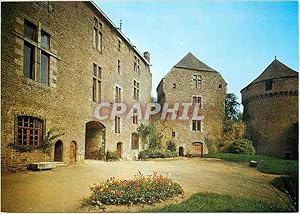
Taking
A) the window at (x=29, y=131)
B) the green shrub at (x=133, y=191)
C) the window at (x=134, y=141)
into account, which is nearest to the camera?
the green shrub at (x=133, y=191)

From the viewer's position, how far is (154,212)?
3299mm

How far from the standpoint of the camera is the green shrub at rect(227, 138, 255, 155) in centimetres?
434

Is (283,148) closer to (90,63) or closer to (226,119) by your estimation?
(226,119)

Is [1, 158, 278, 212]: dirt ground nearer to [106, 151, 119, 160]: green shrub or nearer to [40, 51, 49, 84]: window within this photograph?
[106, 151, 119, 160]: green shrub

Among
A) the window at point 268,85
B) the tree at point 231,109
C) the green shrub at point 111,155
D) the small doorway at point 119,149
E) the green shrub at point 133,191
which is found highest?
the window at point 268,85

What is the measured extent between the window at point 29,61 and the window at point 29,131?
70 cm

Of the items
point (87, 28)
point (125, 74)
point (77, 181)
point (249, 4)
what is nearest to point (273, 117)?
point (249, 4)

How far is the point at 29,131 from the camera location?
4.07 metres

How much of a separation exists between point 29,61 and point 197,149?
3.36 meters

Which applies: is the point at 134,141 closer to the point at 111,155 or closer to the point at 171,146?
the point at 111,155

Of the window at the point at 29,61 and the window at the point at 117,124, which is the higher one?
the window at the point at 29,61

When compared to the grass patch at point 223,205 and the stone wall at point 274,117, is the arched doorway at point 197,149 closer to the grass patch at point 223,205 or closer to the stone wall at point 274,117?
the stone wall at point 274,117

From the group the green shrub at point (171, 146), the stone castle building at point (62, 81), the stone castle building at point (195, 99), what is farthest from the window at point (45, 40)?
the green shrub at point (171, 146)

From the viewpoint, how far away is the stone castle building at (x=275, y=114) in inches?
157
